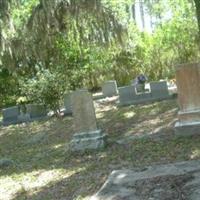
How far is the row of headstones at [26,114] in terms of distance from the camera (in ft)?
53.5

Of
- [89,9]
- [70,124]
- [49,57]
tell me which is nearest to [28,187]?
[70,124]

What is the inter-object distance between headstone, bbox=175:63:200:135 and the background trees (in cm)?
448

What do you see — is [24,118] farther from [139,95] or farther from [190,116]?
[190,116]

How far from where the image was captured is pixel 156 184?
6375 millimetres

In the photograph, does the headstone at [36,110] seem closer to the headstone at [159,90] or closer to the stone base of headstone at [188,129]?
the headstone at [159,90]

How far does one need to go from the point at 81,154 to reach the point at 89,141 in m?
0.40

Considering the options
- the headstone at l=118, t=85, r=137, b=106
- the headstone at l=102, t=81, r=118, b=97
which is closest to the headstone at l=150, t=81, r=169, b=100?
the headstone at l=118, t=85, r=137, b=106

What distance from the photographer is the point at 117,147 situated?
1007 centimetres

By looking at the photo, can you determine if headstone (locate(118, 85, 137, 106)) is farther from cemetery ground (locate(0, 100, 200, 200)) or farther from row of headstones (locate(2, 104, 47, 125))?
row of headstones (locate(2, 104, 47, 125))

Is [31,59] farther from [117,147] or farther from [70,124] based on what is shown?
[117,147]

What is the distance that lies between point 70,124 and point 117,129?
209 centimetres

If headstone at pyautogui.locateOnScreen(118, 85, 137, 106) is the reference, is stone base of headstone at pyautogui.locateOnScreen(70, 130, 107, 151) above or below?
below

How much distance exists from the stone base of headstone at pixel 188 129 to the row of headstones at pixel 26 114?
696 cm

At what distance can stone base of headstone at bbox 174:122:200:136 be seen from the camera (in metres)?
9.90
